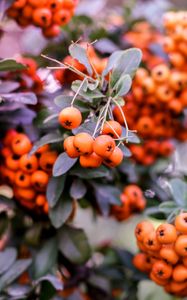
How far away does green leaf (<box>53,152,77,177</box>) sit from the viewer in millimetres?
1067

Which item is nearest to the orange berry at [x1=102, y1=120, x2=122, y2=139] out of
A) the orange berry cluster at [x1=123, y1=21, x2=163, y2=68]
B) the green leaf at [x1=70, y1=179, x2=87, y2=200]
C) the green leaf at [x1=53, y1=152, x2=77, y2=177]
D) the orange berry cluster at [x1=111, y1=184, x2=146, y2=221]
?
the green leaf at [x1=53, y1=152, x2=77, y2=177]

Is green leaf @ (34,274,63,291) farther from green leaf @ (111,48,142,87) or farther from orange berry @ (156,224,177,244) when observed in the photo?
green leaf @ (111,48,142,87)

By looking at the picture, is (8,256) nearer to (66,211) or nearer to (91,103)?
(66,211)

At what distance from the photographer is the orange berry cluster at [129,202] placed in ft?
Result: 4.47

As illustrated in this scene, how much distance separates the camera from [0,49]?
2932 mm

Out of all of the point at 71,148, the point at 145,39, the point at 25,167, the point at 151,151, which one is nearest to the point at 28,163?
the point at 25,167

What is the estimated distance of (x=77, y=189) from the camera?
3.89 feet

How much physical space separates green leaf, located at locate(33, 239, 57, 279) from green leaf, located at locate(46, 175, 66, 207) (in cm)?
22

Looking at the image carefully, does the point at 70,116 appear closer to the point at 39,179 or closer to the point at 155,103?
the point at 39,179

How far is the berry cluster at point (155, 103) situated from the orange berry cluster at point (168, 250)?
0.41 meters

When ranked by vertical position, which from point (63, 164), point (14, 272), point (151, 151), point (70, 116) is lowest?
point (151, 151)

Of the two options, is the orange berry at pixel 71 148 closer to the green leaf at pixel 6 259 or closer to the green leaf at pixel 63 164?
the green leaf at pixel 63 164

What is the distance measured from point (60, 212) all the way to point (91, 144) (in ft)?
1.02

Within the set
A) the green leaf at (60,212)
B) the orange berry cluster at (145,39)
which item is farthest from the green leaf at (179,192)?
the orange berry cluster at (145,39)
